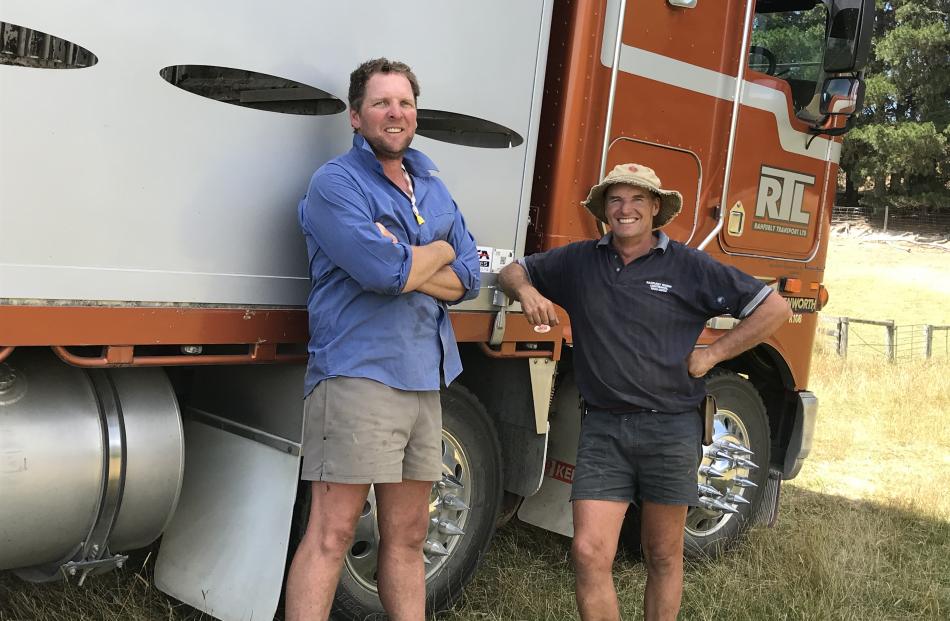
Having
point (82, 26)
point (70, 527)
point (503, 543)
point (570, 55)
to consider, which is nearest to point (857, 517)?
point (503, 543)

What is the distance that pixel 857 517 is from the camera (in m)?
5.63

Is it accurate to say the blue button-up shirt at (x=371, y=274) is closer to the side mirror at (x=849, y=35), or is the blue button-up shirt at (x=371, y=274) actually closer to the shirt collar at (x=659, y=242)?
the shirt collar at (x=659, y=242)

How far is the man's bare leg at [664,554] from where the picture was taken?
322cm

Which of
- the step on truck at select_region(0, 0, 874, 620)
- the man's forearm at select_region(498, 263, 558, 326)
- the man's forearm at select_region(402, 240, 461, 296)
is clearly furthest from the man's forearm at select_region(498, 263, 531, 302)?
the man's forearm at select_region(402, 240, 461, 296)

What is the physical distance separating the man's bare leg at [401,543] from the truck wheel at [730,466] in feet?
6.94

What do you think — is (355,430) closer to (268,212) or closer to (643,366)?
(268,212)

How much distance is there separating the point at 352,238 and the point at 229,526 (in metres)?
1.08

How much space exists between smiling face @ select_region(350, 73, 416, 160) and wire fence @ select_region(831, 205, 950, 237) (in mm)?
36873

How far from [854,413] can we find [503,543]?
6089 mm

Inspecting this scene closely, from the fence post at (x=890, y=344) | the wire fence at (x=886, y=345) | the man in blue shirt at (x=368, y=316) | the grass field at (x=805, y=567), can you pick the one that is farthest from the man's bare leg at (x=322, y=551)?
the fence post at (x=890, y=344)

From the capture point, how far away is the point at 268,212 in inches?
109

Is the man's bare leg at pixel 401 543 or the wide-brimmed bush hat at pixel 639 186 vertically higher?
the wide-brimmed bush hat at pixel 639 186

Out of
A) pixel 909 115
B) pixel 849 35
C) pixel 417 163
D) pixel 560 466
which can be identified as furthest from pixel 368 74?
pixel 909 115

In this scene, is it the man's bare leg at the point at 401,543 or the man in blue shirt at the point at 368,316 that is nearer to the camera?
the man in blue shirt at the point at 368,316
